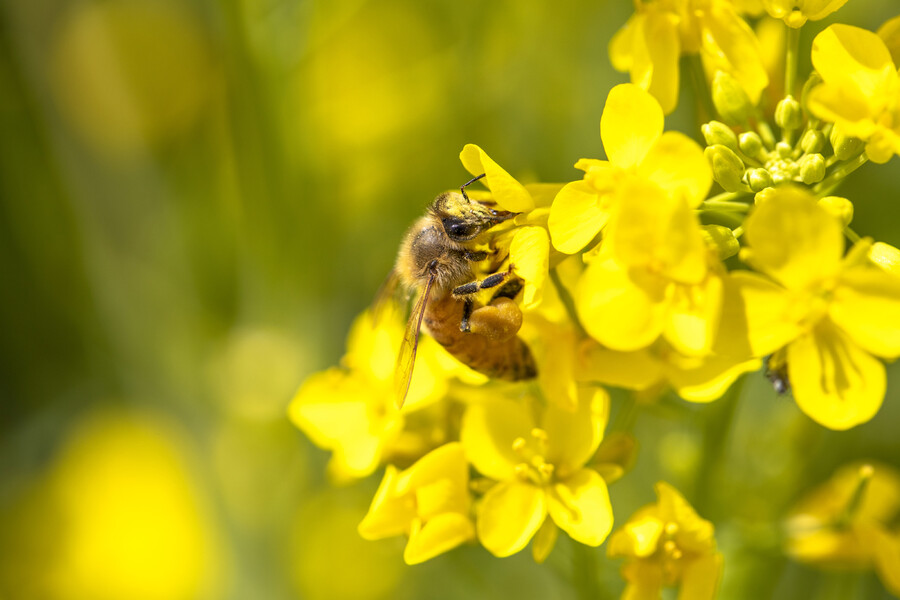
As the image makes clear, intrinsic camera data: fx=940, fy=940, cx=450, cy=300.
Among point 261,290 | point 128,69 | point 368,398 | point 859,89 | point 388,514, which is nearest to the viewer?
point 859,89

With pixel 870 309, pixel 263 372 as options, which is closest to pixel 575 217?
pixel 870 309

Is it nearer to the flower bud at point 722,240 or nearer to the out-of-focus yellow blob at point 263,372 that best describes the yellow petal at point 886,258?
the flower bud at point 722,240

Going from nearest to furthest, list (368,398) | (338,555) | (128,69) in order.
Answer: (368,398) < (338,555) < (128,69)

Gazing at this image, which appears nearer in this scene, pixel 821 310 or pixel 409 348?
pixel 821 310

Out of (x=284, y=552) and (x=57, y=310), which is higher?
(x=57, y=310)

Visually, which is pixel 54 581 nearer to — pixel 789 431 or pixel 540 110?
pixel 540 110

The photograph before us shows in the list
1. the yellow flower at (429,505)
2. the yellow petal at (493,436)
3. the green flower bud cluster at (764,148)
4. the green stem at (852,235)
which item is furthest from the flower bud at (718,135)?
the yellow flower at (429,505)

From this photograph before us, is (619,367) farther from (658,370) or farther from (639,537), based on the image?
(639,537)

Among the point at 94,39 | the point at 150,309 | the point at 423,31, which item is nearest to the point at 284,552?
the point at 150,309
